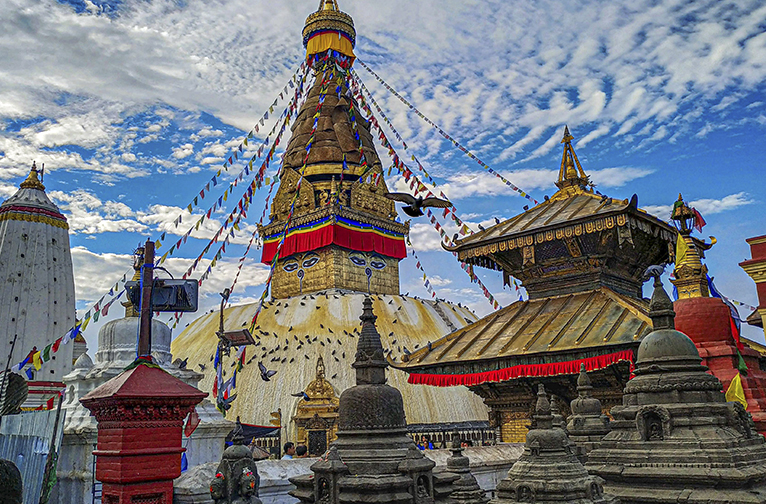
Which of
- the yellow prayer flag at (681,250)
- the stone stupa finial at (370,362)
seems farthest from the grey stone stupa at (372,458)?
the yellow prayer flag at (681,250)

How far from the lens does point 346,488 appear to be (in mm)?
5070

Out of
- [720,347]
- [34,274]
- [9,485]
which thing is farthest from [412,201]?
[34,274]

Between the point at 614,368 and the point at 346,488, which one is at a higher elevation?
the point at 614,368

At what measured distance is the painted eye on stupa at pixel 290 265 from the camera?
27641mm

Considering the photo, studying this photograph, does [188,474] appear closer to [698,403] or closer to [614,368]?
[698,403]

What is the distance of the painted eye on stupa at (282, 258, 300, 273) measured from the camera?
27.6 m

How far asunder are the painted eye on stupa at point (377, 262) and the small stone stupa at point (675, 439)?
2049 centimetres

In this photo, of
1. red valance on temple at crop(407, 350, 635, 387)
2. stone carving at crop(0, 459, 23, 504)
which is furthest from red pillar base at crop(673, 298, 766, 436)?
stone carving at crop(0, 459, 23, 504)

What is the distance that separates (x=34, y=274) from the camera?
51.3 feet

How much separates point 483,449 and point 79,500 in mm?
6094

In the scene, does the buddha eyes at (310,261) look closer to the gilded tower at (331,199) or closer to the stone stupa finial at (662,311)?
the gilded tower at (331,199)

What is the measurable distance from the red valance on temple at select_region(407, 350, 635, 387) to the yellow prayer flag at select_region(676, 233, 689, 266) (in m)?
1.90

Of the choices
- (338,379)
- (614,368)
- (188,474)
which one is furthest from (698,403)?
(338,379)

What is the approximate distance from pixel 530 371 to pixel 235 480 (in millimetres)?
6956
